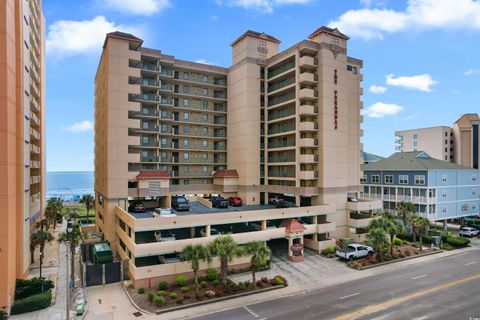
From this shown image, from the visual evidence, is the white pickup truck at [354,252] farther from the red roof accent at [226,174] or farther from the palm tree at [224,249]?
the red roof accent at [226,174]

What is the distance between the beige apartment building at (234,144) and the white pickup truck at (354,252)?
3692 millimetres

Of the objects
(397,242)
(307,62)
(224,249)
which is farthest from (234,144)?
(397,242)

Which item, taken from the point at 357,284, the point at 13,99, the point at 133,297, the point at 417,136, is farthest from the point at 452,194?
the point at 13,99

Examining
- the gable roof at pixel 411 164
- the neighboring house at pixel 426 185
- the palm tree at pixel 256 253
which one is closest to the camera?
the palm tree at pixel 256 253

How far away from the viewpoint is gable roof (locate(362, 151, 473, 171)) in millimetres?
64938

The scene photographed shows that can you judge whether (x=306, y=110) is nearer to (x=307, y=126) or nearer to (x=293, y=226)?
(x=307, y=126)

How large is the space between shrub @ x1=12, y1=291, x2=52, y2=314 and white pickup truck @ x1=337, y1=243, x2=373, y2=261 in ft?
119

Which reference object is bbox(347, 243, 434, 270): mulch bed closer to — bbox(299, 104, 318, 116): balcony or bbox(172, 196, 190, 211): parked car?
bbox(299, 104, 318, 116): balcony

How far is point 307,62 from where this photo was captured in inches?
2035

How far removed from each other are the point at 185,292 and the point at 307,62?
39996mm

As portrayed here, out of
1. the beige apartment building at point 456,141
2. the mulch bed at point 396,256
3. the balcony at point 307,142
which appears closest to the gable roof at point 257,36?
the balcony at point 307,142

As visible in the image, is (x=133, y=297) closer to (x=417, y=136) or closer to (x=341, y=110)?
(x=341, y=110)

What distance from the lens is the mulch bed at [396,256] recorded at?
1637 inches

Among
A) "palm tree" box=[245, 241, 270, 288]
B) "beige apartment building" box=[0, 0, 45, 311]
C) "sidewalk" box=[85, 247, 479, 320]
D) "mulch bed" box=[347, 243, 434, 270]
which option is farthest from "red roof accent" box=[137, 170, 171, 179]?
"mulch bed" box=[347, 243, 434, 270]
